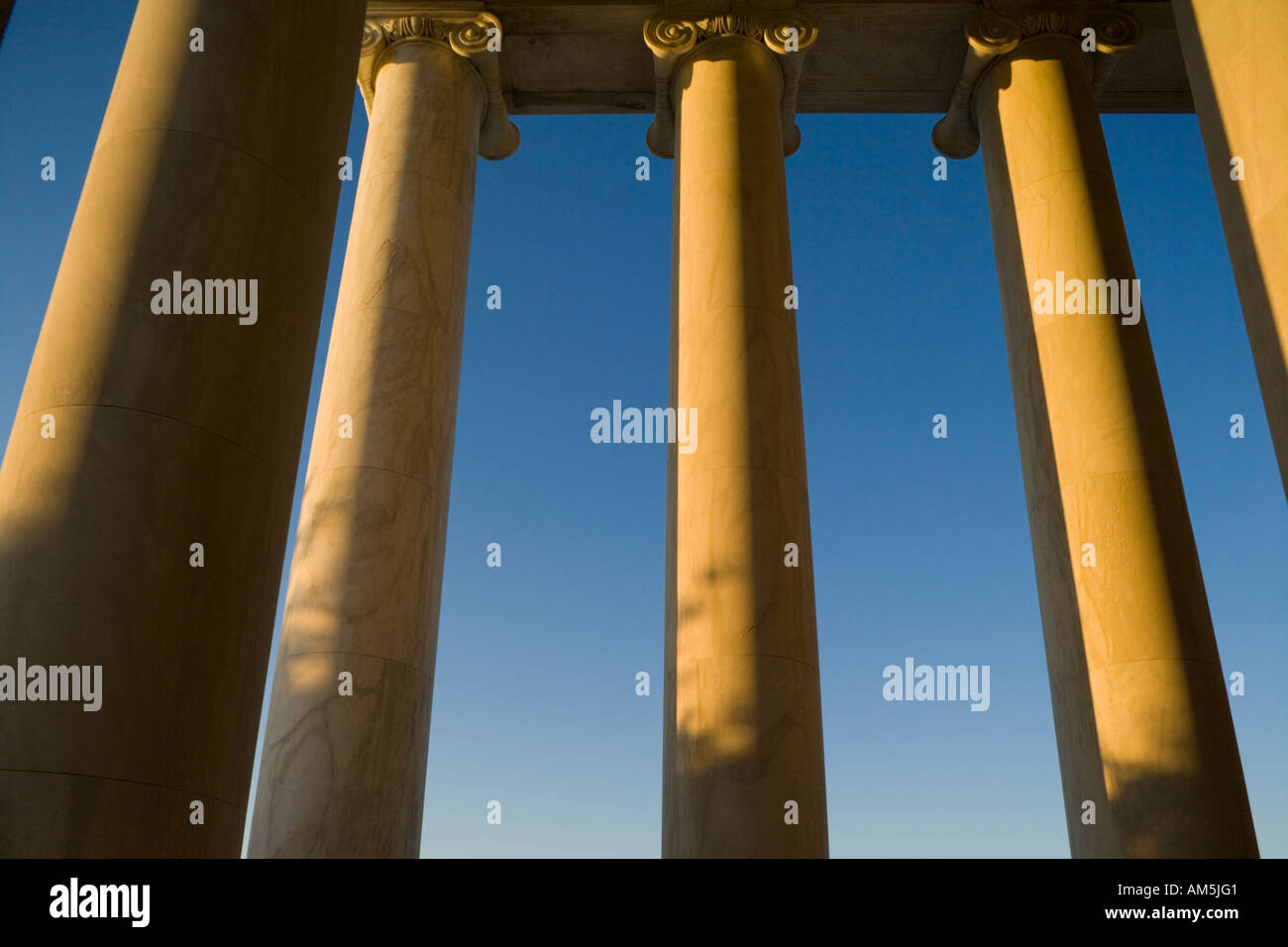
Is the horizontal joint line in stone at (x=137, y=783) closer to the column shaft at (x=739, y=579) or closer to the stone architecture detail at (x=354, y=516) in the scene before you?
the stone architecture detail at (x=354, y=516)

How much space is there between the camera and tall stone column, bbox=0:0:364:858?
225ft

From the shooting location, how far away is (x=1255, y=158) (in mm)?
110188

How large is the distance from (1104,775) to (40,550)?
15850 centimetres

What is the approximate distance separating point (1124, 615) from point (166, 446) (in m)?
152

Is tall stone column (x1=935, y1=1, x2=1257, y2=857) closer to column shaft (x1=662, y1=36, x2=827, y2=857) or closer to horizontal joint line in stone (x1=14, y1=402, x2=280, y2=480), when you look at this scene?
column shaft (x1=662, y1=36, x2=827, y2=857)

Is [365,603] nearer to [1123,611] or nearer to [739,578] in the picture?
[739,578]

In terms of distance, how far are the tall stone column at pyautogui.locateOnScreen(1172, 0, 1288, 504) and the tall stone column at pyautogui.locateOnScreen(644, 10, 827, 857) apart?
7390 centimetres

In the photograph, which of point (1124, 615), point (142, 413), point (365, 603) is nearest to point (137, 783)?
point (142, 413)

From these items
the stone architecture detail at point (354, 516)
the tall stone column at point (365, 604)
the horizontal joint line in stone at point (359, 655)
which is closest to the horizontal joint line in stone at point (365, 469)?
the tall stone column at point (365, 604)

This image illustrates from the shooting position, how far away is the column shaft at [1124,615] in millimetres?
156250

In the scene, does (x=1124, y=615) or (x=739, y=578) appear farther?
(x=1124, y=615)

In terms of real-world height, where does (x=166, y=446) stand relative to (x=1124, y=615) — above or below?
below

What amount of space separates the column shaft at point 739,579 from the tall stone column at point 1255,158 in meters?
74.1
